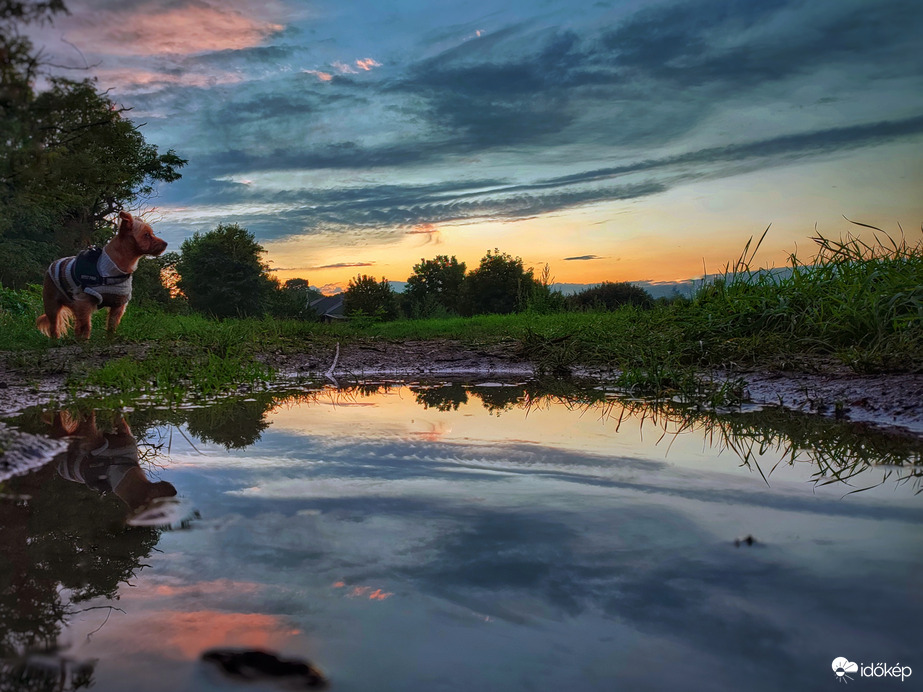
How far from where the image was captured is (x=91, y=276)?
21.7ft

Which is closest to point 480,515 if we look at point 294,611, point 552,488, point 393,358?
point 552,488

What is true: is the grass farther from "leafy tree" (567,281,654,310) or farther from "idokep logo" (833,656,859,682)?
"leafy tree" (567,281,654,310)

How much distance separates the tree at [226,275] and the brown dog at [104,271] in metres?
37.1

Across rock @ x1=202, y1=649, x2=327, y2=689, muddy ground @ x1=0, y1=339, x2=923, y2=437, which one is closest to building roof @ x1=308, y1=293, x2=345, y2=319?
muddy ground @ x1=0, y1=339, x2=923, y2=437

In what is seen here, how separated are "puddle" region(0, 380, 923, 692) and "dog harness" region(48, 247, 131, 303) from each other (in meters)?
4.56

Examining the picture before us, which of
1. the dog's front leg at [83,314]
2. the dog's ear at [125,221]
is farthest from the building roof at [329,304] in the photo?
the dog's ear at [125,221]

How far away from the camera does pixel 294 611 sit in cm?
125

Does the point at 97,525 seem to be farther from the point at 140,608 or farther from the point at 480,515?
the point at 480,515

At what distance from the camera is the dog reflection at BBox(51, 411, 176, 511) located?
6.95ft

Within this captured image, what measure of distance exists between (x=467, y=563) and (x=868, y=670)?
2.62ft

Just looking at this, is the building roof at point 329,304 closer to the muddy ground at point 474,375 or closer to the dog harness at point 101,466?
the muddy ground at point 474,375

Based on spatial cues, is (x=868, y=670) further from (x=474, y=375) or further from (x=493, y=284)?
(x=493, y=284)

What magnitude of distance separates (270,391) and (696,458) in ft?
12.2

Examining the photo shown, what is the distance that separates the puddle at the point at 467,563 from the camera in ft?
3.56
